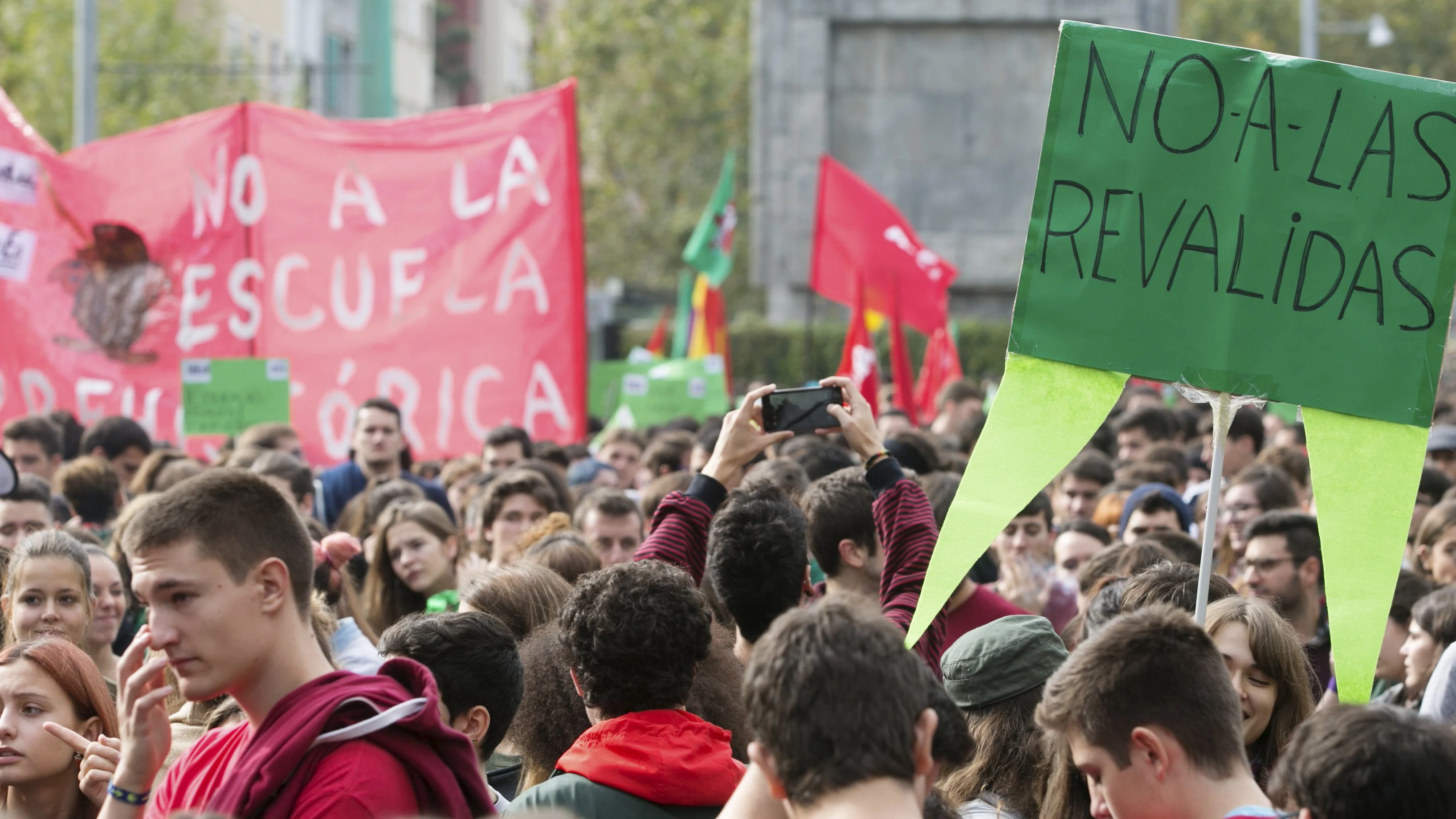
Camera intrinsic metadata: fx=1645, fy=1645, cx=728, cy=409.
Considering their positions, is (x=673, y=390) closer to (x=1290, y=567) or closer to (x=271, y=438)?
(x=271, y=438)

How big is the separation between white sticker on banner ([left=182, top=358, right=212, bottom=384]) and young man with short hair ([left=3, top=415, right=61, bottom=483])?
0.86 meters

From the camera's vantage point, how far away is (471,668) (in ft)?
11.6

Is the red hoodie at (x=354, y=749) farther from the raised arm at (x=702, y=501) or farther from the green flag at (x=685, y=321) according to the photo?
the green flag at (x=685, y=321)

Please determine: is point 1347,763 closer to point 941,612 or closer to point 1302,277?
point 1302,277

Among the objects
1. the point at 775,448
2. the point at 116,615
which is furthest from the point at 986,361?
the point at 116,615

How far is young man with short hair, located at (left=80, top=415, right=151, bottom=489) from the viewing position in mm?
9109

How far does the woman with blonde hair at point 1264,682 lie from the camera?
369 centimetres

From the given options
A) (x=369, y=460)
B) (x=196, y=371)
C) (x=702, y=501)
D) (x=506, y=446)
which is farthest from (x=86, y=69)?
(x=702, y=501)

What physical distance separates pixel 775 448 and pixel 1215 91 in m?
5.74

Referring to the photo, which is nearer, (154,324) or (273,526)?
(273,526)

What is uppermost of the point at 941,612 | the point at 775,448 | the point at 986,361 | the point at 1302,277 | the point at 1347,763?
the point at 1302,277

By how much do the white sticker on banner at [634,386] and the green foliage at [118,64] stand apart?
1233 cm

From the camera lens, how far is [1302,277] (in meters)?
3.61

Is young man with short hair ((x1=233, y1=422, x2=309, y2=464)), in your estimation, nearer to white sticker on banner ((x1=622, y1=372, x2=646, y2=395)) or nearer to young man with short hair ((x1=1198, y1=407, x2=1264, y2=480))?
young man with short hair ((x1=1198, y1=407, x2=1264, y2=480))
